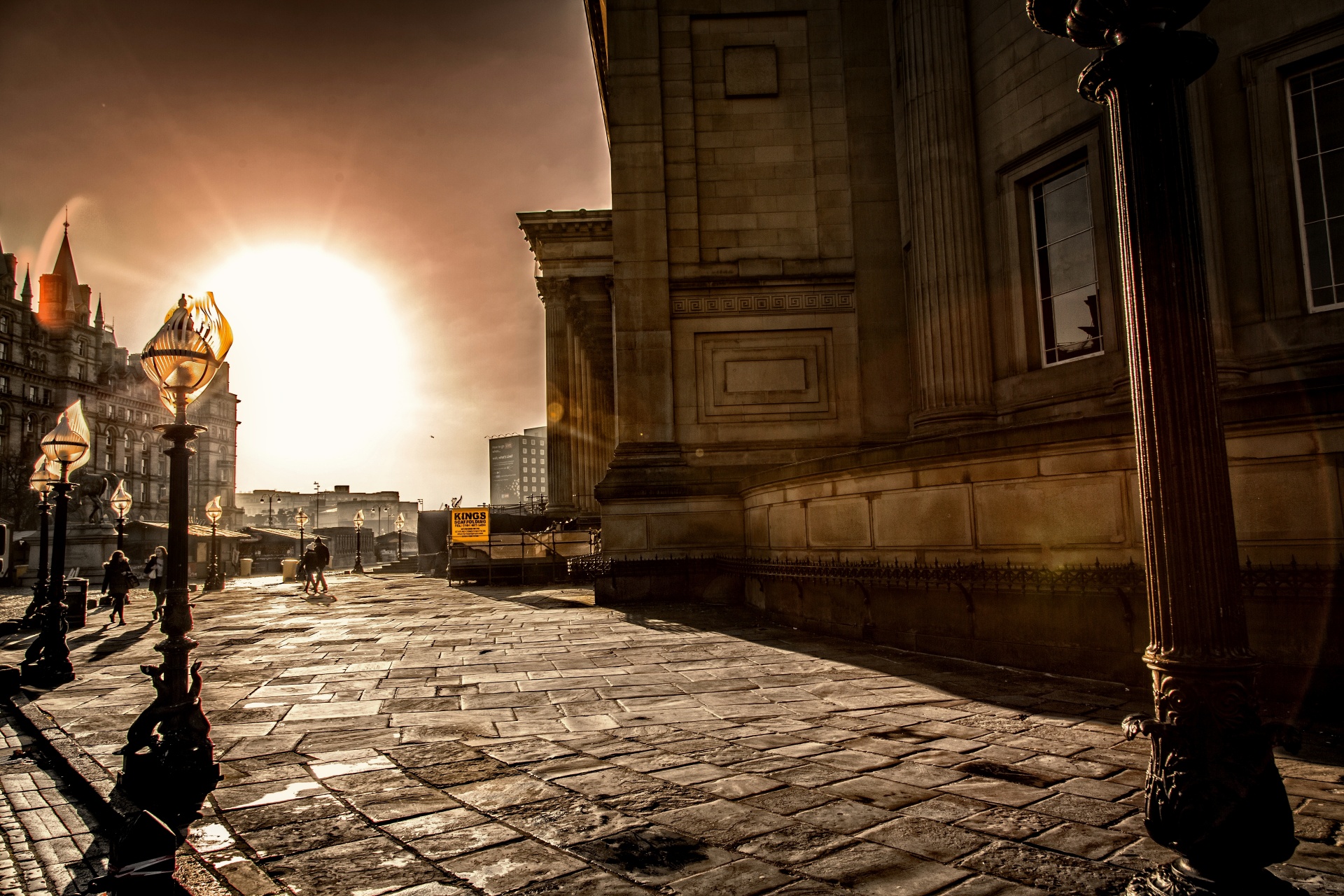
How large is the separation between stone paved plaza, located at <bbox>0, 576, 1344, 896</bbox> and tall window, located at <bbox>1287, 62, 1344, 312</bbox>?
19.0 ft

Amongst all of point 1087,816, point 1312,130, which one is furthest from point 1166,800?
point 1312,130

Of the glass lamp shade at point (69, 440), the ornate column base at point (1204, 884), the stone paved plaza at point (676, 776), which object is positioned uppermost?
the glass lamp shade at point (69, 440)

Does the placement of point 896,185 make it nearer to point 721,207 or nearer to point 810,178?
point 810,178

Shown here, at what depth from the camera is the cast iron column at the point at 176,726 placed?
4.16 metres

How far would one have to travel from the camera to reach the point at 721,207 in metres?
16.8

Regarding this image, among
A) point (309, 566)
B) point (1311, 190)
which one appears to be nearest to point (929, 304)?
point (1311, 190)

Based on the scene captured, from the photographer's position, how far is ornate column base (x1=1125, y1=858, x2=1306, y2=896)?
2.45m

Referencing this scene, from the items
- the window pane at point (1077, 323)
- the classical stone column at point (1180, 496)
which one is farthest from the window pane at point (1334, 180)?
the classical stone column at point (1180, 496)

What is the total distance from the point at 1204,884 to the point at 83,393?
370 ft

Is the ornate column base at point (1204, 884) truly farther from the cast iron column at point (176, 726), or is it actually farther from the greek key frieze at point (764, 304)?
the greek key frieze at point (764, 304)

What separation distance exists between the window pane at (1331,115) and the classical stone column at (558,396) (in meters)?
25.5

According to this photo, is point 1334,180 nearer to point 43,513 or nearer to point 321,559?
point 43,513

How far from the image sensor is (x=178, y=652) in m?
4.85

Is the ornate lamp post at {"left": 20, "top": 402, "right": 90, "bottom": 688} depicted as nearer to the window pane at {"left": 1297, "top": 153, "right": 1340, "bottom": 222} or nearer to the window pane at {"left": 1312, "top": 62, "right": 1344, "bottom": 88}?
the window pane at {"left": 1297, "top": 153, "right": 1340, "bottom": 222}
